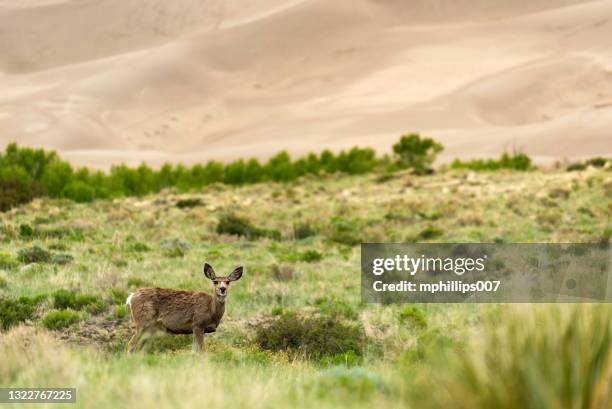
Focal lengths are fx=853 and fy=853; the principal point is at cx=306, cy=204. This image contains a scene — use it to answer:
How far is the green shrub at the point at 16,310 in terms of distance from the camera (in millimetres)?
11203

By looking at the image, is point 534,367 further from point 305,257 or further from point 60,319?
point 305,257

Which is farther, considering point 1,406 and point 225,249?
point 225,249

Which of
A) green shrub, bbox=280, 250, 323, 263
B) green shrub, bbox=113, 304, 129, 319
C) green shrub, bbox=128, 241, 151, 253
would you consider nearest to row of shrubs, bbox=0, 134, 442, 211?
green shrub, bbox=128, 241, 151, 253

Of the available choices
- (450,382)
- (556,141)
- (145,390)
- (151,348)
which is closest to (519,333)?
(450,382)

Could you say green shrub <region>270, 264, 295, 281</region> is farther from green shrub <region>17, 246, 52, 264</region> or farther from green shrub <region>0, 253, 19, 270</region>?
green shrub <region>0, 253, 19, 270</region>

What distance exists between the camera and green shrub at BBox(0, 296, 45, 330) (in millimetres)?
11203

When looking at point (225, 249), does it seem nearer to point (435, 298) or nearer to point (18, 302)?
point (435, 298)

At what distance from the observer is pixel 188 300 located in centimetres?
826

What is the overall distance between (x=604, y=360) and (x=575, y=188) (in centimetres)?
3269

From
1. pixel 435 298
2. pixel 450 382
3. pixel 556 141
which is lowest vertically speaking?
pixel 435 298

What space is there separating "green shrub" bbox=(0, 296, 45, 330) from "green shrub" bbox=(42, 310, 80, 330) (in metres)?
0.38

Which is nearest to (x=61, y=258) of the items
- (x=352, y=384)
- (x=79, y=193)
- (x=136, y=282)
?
(x=136, y=282)

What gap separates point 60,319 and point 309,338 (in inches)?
132

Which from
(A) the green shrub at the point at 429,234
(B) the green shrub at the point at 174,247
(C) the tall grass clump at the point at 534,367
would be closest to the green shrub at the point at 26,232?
(B) the green shrub at the point at 174,247
